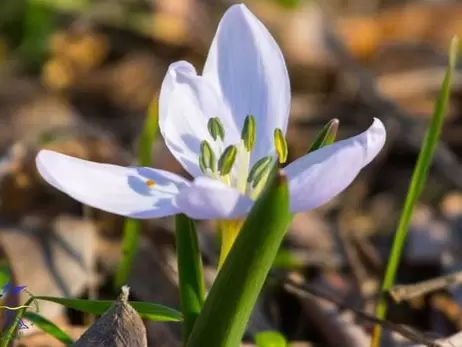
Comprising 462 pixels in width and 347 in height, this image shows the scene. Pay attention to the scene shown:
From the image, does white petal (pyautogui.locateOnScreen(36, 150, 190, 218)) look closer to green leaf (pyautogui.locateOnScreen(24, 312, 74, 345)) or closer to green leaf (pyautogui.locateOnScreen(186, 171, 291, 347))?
green leaf (pyautogui.locateOnScreen(186, 171, 291, 347))

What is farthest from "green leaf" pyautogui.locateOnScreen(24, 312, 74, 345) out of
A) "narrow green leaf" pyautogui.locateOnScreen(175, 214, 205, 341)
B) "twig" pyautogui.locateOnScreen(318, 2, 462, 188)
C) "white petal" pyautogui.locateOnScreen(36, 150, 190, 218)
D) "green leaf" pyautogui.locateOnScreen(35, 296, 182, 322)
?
"twig" pyautogui.locateOnScreen(318, 2, 462, 188)

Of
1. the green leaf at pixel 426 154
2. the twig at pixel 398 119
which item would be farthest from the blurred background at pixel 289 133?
the green leaf at pixel 426 154

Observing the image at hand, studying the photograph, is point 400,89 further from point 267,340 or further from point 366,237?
point 267,340

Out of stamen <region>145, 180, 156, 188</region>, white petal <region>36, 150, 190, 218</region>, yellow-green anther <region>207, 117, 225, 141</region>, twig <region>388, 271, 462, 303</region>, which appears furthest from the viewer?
twig <region>388, 271, 462, 303</region>

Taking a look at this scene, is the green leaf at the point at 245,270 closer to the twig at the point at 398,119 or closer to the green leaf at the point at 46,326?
the green leaf at the point at 46,326

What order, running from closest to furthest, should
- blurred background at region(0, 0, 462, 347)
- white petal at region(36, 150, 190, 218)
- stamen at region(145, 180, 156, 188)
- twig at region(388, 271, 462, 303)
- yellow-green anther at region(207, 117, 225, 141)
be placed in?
white petal at region(36, 150, 190, 218)
stamen at region(145, 180, 156, 188)
yellow-green anther at region(207, 117, 225, 141)
twig at region(388, 271, 462, 303)
blurred background at region(0, 0, 462, 347)

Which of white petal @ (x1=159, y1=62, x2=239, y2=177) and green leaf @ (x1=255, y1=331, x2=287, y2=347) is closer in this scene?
white petal @ (x1=159, y1=62, x2=239, y2=177)

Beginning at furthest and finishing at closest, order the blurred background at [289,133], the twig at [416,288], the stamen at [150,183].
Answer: the blurred background at [289,133] < the twig at [416,288] < the stamen at [150,183]

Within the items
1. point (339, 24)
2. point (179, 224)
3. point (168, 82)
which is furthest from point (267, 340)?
point (339, 24)
